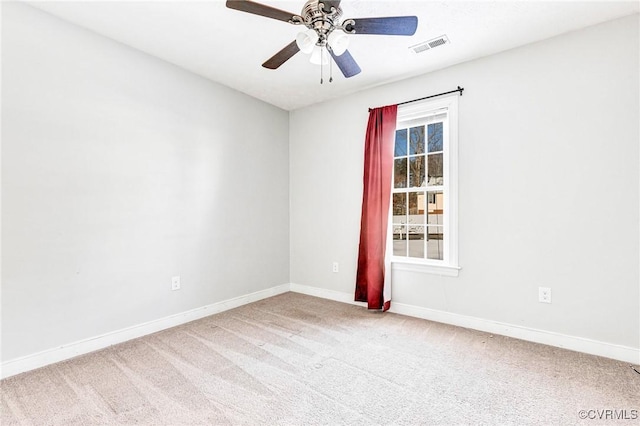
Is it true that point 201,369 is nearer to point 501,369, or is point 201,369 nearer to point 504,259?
point 501,369

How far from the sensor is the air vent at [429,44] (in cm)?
250

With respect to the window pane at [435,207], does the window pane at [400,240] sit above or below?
below

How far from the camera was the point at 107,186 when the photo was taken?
2.50 m

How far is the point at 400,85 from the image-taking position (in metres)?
3.31

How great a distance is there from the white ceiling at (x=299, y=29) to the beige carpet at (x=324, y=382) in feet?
8.30

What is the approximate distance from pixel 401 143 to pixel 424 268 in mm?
1403

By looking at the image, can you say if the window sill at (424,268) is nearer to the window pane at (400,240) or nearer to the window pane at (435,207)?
the window pane at (400,240)

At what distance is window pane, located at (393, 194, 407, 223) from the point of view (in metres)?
3.43

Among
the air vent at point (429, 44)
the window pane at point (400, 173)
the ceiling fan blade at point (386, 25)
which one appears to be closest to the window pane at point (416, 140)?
the window pane at point (400, 173)

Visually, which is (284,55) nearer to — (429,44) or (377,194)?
(429,44)

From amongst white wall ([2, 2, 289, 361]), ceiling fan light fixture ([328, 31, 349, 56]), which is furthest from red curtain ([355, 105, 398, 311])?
ceiling fan light fixture ([328, 31, 349, 56])

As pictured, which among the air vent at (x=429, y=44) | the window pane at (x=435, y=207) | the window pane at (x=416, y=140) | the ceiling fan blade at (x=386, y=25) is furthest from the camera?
the window pane at (x=416, y=140)

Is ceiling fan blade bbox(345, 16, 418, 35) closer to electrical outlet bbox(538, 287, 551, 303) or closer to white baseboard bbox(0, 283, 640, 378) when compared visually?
electrical outlet bbox(538, 287, 551, 303)

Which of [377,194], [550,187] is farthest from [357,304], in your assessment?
[550,187]
